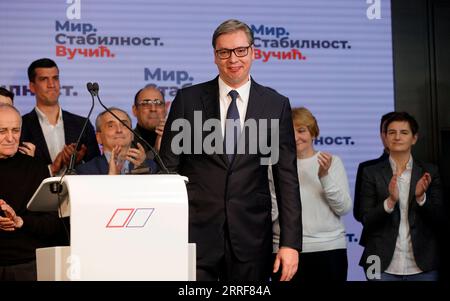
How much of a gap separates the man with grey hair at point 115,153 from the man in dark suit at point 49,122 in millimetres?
462

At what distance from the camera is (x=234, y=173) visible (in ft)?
12.2

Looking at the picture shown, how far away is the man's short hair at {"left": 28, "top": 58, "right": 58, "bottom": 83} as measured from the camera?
17.9ft

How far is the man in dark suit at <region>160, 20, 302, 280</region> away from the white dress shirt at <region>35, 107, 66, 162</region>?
1.75m

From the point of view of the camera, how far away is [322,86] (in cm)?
625

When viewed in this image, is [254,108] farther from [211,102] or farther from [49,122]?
[49,122]

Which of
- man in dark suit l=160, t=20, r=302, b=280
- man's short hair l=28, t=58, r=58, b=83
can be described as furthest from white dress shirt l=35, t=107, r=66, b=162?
man in dark suit l=160, t=20, r=302, b=280

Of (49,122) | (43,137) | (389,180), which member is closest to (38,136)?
(43,137)

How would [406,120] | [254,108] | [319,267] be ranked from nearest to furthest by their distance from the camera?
[254,108] < [319,267] < [406,120]

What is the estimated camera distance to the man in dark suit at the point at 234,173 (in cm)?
369

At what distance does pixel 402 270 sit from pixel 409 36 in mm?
2083

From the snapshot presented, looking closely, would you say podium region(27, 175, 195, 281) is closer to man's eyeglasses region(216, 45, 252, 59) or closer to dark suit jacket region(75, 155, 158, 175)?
man's eyeglasses region(216, 45, 252, 59)

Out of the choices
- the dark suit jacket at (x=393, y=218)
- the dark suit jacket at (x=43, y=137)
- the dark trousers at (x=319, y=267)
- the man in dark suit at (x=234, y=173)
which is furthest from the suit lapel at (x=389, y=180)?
the dark suit jacket at (x=43, y=137)

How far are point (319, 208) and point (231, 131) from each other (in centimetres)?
146
